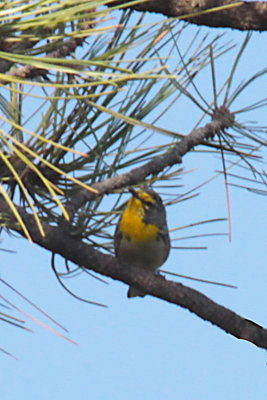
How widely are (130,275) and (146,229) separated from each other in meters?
0.73

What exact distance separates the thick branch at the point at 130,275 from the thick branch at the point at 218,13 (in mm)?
491

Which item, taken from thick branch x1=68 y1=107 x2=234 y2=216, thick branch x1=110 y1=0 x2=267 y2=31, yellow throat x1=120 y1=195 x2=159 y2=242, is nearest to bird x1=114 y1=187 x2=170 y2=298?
yellow throat x1=120 y1=195 x2=159 y2=242

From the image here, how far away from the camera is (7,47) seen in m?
1.39

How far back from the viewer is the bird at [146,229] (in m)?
2.11

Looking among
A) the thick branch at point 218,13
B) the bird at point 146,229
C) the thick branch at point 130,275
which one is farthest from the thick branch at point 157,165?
the bird at point 146,229

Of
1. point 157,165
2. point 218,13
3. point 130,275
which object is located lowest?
point 130,275

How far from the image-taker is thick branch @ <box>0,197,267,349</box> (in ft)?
4.72

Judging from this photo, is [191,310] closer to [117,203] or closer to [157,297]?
[157,297]

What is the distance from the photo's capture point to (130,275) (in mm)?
1471

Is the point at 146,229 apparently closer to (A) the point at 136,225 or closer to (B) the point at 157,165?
(A) the point at 136,225

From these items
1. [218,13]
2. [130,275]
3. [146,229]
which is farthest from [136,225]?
[218,13]

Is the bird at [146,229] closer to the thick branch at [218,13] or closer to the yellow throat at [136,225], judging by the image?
the yellow throat at [136,225]

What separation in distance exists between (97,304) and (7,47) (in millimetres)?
637

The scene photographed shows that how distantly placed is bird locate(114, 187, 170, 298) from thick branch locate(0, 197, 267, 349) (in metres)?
0.59
